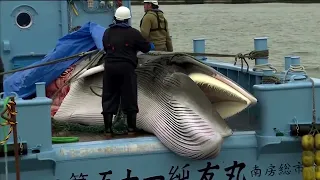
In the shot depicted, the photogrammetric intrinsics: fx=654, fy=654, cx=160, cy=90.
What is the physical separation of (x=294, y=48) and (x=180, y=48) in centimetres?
388

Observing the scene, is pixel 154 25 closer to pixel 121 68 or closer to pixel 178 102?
pixel 121 68

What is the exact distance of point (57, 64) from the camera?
7281 mm

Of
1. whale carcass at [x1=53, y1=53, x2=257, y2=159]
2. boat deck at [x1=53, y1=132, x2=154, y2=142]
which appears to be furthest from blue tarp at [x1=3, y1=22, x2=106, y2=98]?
boat deck at [x1=53, y1=132, x2=154, y2=142]

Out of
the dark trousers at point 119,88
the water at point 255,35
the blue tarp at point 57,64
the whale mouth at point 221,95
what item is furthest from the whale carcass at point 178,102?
the water at point 255,35

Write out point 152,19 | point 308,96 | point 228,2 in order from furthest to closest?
point 228,2 < point 152,19 < point 308,96

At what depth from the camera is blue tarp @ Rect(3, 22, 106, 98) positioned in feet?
23.7

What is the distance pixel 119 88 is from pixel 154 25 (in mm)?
2249

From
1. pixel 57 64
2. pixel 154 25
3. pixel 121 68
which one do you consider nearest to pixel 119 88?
pixel 121 68

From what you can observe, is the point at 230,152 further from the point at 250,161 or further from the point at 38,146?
the point at 38,146

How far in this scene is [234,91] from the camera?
573 cm

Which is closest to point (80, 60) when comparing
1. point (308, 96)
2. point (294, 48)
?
point (308, 96)

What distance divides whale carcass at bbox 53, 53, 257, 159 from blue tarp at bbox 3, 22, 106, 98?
0.67m

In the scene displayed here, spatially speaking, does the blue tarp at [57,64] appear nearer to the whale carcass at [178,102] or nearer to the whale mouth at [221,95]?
the whale carcass at [178,102]

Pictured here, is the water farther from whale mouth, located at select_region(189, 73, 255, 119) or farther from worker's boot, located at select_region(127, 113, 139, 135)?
worker's boot, located at select_region(127, 113, 139, 135)
